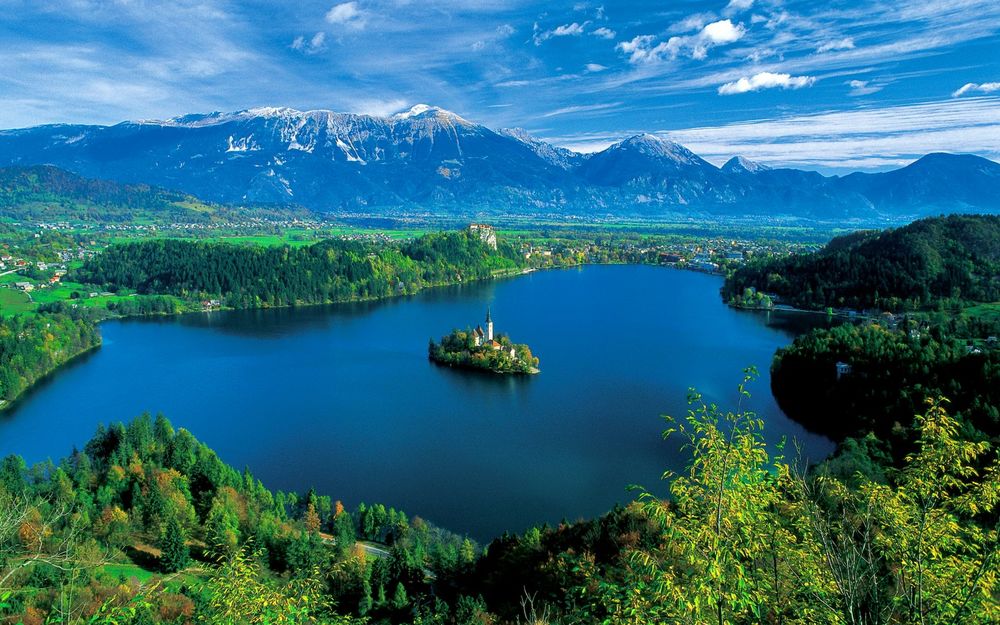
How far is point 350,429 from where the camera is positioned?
1862 cm

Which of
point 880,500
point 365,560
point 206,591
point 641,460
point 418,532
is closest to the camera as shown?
point 880,500

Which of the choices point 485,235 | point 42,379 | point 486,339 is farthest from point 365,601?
point 485,235

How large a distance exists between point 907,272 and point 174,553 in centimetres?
3829

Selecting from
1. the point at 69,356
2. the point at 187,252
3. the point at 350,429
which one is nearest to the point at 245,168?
the point at 187,252

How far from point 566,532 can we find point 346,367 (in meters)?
17.2

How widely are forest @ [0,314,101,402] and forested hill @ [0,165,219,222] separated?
69436mm

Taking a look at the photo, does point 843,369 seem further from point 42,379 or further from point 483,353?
point 42,379

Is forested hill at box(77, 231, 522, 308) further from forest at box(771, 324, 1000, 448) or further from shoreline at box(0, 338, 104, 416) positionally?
forest at box(771, 324, 1000, 448)

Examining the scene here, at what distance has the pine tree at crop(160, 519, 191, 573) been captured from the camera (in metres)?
10.5

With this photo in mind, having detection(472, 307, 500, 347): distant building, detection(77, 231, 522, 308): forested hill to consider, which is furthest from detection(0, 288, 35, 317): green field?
detection(472, 307, 500, 347): distant building

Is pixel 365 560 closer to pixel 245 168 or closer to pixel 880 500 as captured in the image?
pixel 880 500

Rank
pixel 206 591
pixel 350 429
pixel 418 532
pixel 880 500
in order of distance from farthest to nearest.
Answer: pixel 350 429 < pixel 418 532 < pixel 206 591 < pixel 880 500

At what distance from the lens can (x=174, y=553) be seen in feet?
34.5

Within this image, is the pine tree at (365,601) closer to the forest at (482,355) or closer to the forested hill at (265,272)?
the forest at (482,355)
